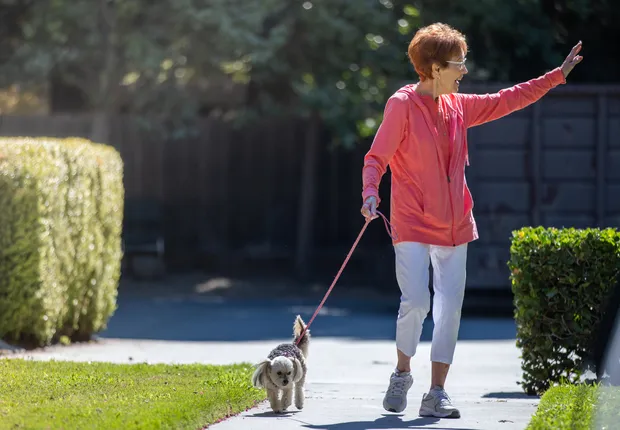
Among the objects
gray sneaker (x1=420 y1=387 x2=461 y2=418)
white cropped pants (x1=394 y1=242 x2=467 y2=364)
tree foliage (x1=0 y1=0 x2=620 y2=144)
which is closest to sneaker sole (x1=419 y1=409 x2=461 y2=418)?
gray sneaker (x1=420 y1=387 x2=461 y2=418)

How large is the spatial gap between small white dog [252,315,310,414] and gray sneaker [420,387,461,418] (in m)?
0.70

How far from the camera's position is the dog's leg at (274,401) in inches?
268

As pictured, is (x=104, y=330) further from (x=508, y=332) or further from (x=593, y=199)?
(x=593, y=199)

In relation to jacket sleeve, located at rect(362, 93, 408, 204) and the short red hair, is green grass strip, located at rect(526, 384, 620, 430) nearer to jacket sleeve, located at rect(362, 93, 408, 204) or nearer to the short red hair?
jacket sleeve, located at rect(362, 93, 408, 204)

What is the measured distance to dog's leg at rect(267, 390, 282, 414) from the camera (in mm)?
6812

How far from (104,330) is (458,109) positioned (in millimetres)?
6618

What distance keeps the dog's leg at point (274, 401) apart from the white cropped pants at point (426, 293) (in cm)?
72

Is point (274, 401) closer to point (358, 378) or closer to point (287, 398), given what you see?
point (287, 398)

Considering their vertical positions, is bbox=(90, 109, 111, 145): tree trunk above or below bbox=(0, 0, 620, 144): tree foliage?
below

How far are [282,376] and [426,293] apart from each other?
2.96ft

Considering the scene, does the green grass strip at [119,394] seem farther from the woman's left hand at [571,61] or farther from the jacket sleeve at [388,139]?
the woman's left hand at [571,61]

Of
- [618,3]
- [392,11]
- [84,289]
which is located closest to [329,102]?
[392,11]

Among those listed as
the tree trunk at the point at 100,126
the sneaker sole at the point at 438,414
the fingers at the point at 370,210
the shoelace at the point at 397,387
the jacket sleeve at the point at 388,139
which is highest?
the tree trunk at the point at 100,126

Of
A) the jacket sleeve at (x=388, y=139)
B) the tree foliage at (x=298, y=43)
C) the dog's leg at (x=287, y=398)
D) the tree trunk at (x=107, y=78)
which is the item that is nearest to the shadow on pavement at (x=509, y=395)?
the dog's leg at (x=287, y=398)
